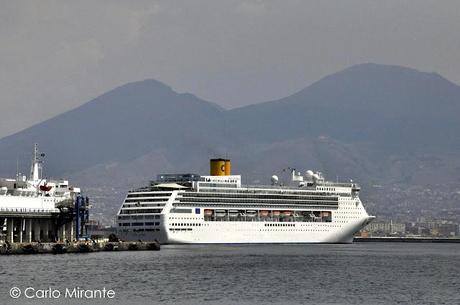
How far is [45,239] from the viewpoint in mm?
125812

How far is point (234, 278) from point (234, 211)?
70260mm

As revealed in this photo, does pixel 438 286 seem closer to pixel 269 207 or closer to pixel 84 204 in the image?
pixel 84 204

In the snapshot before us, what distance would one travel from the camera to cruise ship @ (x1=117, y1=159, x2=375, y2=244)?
473ft

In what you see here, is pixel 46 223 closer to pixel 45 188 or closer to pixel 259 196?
pixel 45 188

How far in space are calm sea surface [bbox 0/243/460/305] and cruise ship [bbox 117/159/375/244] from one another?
103 ft

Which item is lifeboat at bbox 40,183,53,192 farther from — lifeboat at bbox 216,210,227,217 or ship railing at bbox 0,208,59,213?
lifeboat at bbox 216,210,227,217

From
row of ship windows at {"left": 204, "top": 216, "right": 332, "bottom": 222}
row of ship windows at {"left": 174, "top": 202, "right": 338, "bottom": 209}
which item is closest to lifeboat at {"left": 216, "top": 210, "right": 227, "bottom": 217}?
row of ship windows at {"left": 204, "top": 216, "right": 332, "bottom": 222}

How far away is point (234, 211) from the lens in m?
151

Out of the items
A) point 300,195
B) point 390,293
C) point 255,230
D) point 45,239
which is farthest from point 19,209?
point 390,293

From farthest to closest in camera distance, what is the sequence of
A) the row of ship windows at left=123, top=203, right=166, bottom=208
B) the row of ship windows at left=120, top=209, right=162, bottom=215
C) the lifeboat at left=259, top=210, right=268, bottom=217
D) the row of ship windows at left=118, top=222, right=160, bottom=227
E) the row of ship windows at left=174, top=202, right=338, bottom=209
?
the lifeboat at left=259, top=210, right=268, bottom=217 < the row of ship windows at left=174, top=202, right=338, bottom=209 < the row of ship windows at left=123, top=203, right=166, bottom=208 < the row of ship windows at left=120, top=209, right=162, bottom=215 < the row of ship windows at left=118, top=222, right=160, bottom=227

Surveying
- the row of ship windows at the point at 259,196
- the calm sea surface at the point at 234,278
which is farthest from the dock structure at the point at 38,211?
the row of ship windows at the point at 259,196

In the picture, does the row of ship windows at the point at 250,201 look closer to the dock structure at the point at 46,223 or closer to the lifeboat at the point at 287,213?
the lifeboat at the point at 287,213

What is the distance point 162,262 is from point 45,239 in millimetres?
31049

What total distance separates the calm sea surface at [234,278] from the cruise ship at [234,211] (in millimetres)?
31270
